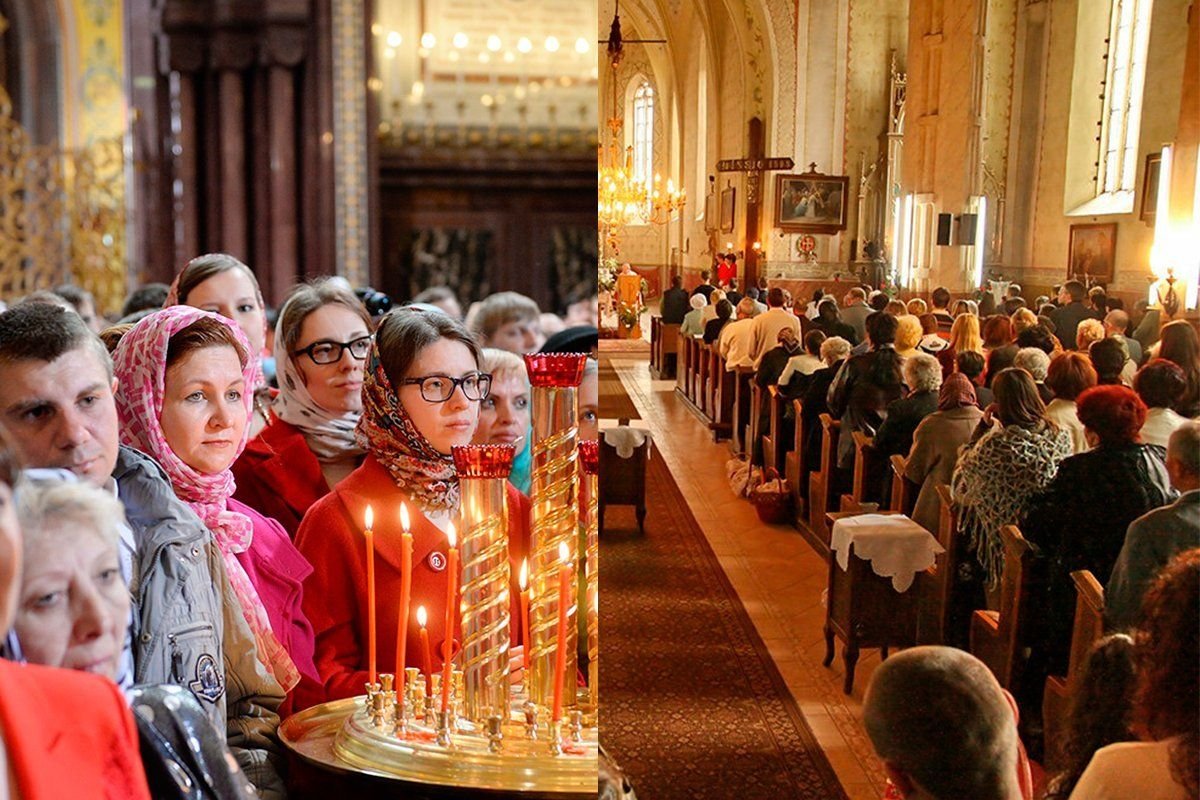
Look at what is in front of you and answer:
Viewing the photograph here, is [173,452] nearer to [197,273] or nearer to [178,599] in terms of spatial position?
[178,599]

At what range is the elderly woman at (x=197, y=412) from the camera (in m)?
0.67

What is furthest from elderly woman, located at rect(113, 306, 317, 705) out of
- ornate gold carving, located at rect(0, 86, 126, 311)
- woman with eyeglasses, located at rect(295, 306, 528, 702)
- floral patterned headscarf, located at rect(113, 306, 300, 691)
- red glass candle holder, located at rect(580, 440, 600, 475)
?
ornate gold carving, located at rect(0, 86, 126, 311)

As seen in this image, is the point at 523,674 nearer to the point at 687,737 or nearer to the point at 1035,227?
the point at 687,737

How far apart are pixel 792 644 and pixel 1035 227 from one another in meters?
0.34

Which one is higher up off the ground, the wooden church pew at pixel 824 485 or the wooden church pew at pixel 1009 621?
the wooden church pew at pixel 824 485

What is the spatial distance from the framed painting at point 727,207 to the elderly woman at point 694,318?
5 cm

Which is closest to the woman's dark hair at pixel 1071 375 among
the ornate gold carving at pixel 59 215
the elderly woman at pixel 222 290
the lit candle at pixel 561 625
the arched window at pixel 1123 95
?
the arched window at pixel 1123 95

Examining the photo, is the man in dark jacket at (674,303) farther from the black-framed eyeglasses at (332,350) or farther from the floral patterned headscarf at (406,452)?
the black-framed eyeglasses at (332,350)

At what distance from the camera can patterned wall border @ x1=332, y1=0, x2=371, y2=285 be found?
1151mm

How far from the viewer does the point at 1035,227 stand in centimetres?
65

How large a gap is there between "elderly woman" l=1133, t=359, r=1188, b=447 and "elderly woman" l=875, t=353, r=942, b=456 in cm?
12

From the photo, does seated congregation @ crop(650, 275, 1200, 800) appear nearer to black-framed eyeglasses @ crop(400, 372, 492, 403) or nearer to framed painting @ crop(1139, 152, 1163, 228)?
framed painting @ crop(1139, 152, 1163, 228)

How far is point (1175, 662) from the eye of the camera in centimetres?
61

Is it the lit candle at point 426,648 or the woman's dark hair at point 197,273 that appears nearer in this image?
the lit candle at point 426,648
